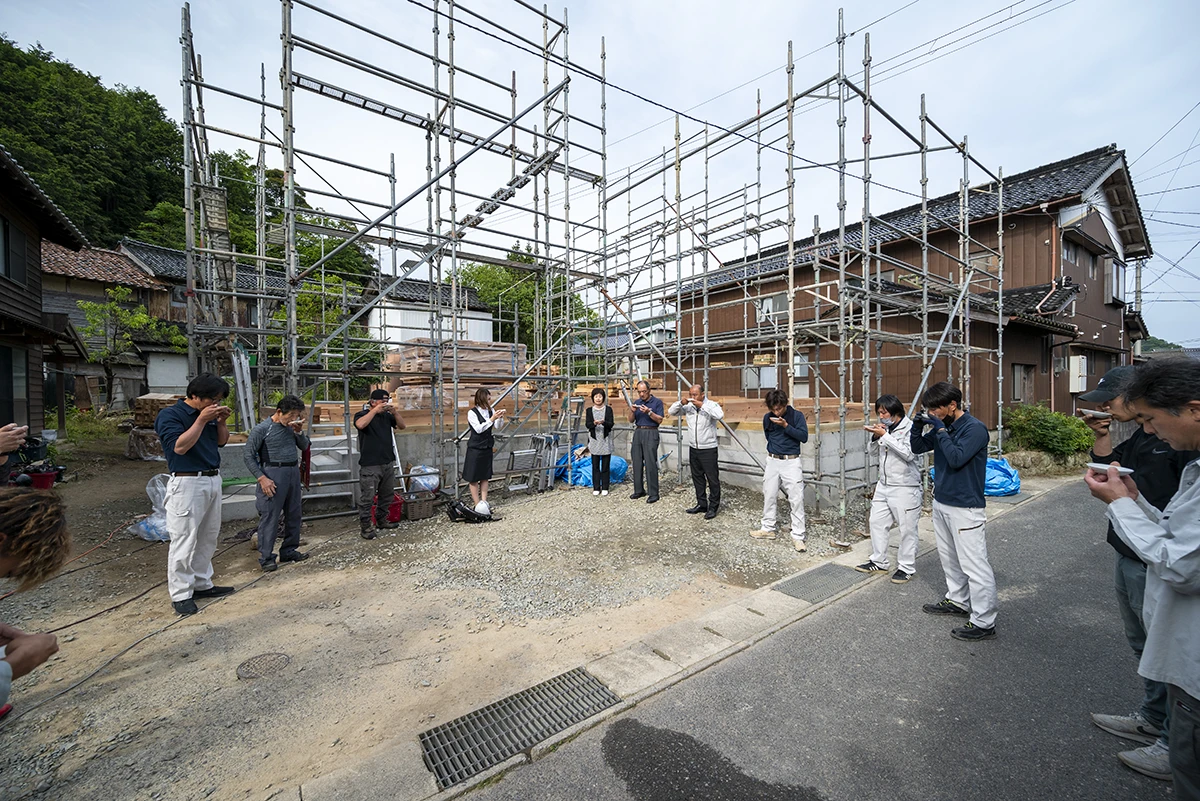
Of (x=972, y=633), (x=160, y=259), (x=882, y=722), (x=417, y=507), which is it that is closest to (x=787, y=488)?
(x=972, y=633)

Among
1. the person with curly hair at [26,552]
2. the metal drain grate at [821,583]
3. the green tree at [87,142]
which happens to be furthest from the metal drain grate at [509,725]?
the green tree at [87,142]

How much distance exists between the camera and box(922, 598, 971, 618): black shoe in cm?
383

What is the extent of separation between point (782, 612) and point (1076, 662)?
1818 millimetres

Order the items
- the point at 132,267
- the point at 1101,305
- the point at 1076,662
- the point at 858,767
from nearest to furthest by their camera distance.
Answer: the point at 858,767, the point at 1076,662, the point at 1101,305, the point at 132,267

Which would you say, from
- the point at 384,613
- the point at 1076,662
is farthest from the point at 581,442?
the point at 1076,662

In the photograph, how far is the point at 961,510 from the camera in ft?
11.8

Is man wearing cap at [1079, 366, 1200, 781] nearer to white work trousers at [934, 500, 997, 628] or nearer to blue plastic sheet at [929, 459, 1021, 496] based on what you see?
white work trousers at [934, 500, 997, 628]

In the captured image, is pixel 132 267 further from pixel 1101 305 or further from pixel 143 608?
pixel 1101 305

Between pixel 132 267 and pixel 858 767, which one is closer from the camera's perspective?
pixel 858 767

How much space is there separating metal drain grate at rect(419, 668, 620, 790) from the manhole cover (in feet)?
4.43

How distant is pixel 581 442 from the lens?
9789 millimetres

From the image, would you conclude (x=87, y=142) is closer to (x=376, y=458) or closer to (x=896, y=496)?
(x=376, y=458)

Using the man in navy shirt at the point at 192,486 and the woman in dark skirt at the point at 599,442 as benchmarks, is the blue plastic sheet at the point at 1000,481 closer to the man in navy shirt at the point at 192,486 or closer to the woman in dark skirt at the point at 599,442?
the woman in dark skirt at the point at 599,442

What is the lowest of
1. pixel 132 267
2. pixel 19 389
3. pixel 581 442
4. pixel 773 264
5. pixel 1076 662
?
pixel 1076 662
